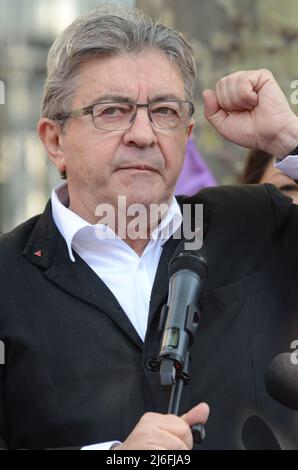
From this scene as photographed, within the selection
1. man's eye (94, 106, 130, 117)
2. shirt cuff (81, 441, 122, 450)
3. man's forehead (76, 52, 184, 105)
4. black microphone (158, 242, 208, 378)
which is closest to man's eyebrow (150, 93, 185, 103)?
man's forehead (76, 52, 184, 105)

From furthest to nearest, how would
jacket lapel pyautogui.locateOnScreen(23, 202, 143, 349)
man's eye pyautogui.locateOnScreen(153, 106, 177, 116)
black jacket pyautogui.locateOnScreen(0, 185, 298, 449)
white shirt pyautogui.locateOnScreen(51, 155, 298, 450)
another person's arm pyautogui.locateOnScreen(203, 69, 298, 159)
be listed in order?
another person's arm pyautogui.locateOnScreen(203, 69, 298, 159), man's eye pyautogui.locateOnScreen(153, 106, 177, 116), white shirt pyautogui.locateOnScreen(51, 155, 298, 450), jacket lapel pyautogui.locateOnScreen(23, 202, 143, 349), black jacket pyautogui.locateOnScreen(0, 185, 298, 449)

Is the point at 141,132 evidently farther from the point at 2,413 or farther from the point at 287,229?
the point at 2,413

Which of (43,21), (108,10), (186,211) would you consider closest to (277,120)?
(186,211)

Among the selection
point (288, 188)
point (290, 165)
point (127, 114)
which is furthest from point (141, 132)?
point (288, 188)

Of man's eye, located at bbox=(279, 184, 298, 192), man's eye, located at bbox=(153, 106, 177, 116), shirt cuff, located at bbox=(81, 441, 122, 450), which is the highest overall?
man's eye, located at bbox=(153, 106, 177, 116)

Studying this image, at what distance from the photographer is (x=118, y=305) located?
3.40m

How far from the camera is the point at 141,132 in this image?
3.54 m

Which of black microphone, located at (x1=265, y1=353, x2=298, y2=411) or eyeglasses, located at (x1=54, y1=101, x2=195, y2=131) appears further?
eyeglasses, located at (x1=54, y1=101, x2=195, y2=131)

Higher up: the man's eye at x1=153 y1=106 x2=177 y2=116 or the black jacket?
the man's eye at x1=153 y1=106 x2=177 y2=116

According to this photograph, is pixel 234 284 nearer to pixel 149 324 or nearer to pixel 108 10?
pixel 149 324

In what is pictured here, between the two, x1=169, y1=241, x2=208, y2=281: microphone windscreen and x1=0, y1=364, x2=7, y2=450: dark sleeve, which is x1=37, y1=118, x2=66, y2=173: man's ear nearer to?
x1=0, y1=364, x2=7, y2=450: dark sleeve

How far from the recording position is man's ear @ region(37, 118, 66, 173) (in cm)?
385

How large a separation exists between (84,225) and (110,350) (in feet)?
1.62

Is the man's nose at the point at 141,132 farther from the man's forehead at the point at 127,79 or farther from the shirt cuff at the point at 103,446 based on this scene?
the shirt cuff at the point at 103,446
